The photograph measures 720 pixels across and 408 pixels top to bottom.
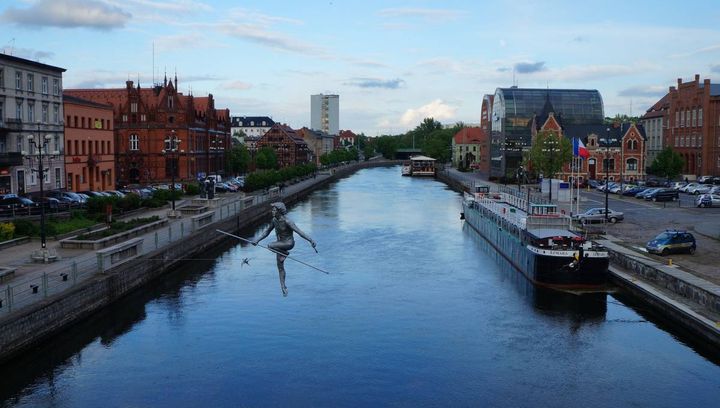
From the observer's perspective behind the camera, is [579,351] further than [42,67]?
No

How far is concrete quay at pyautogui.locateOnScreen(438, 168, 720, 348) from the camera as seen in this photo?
29.0 meters

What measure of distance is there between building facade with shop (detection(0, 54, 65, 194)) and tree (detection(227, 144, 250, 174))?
5757cm

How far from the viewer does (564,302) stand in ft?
119

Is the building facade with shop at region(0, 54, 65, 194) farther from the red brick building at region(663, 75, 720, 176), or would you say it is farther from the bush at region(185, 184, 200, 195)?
the red brick building at region(663, 75, 720, 176)

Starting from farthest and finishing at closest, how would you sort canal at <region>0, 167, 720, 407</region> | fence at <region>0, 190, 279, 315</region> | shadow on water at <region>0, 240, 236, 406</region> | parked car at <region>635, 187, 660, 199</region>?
parked car at <region>635, 187, 660, 199</region> < fence at <region>0, 190, 279, 315</region> < shadow on water at <region>0, 240, 236, 406</region> < canal at <region>0, 167, 720, 407</region>

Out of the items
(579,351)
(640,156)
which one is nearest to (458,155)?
(640,156)

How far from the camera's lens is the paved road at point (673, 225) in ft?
125

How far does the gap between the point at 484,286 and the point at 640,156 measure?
7828 centimetres

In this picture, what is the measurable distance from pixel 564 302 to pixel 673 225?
2271 cm

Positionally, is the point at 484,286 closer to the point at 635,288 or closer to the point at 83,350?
the point at 635,288

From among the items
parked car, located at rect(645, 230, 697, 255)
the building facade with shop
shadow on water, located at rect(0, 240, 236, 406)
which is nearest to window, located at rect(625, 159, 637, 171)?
parked car, located at rect(645, 230, 697, 255)

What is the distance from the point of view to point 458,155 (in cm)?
19988

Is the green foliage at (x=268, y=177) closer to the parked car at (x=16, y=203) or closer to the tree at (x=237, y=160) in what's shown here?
the tree at (x=237, y=160)

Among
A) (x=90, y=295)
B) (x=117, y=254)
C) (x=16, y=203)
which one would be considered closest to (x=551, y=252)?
(x=117, y=254)
